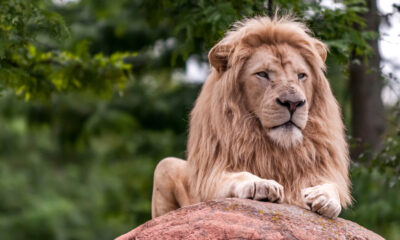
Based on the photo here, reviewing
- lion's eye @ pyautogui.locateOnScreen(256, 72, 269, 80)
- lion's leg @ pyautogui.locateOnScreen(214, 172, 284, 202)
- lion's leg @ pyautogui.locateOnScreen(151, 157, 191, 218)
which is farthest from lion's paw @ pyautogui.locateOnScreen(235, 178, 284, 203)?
lion's leg @ pyautogui.locateOnScreen(151, 157, 191, 218)

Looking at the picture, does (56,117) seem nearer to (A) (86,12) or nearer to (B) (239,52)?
(A) (86,12)

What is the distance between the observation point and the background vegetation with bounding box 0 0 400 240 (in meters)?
6.35

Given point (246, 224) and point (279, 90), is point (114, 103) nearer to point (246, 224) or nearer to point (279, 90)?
point (279, 90)

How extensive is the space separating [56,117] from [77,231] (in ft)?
11.1

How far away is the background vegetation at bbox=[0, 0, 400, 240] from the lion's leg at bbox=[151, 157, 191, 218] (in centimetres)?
102

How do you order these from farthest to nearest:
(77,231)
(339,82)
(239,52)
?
(77,231), (339,82), (239,52)

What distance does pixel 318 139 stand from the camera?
4.85 m

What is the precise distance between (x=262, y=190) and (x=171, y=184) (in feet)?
3.27

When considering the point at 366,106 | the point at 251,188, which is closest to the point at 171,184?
the point at 251,188

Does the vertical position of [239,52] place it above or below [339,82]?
above

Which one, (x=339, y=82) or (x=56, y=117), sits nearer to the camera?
(x=339, y=82)

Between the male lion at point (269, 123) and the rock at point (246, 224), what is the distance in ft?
0.54

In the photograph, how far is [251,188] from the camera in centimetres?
444

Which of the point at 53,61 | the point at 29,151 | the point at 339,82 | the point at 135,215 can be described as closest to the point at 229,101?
the point at 53,61
